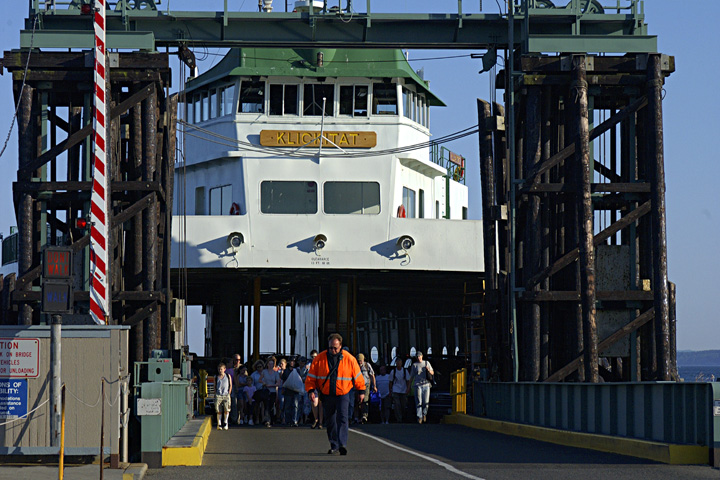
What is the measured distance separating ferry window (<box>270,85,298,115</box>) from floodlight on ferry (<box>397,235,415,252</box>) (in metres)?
4.97

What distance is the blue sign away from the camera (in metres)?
11.7

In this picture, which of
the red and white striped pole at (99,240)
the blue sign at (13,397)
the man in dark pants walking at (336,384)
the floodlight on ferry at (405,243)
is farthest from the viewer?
the floodlight on ferry at (405,243)

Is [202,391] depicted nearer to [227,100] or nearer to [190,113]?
[227,100]

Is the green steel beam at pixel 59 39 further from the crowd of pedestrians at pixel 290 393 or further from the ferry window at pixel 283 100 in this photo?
the ferry window at pixel 283 100

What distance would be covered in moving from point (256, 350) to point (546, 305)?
652 inches

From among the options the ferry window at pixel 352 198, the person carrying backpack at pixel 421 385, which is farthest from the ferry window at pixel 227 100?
the person carrying backpack at pixel 421 385

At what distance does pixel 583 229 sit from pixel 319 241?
40.2 ft

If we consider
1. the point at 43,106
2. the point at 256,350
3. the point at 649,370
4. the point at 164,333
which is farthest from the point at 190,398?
the point at 256,350

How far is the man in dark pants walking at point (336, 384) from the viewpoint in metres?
13.5

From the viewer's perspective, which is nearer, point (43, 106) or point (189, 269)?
point (43, 106)

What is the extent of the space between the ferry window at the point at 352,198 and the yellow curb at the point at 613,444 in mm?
12256

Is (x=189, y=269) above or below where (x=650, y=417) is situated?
above

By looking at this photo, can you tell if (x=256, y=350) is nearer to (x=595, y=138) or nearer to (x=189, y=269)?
(x=189, y=269)

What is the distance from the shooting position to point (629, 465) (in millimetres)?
12070
